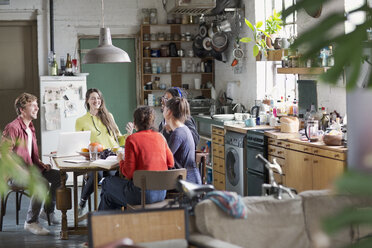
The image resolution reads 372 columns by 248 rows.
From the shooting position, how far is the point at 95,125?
6438 mm

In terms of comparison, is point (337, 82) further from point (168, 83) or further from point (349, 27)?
point (168, 83)

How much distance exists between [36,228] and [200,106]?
13.7 ft

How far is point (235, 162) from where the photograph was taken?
25.0 feet

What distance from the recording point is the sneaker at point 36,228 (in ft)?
19.9

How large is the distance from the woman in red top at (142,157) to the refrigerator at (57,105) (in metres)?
3.87

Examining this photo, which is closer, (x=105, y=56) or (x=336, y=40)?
(x=336, y=40)

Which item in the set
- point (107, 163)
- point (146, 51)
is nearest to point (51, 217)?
Result: point (107, 163)

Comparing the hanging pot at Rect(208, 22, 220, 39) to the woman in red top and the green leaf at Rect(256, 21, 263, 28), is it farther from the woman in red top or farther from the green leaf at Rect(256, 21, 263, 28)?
the woman in red top

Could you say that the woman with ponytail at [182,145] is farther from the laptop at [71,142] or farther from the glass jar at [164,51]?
the glass jar at [164,51]

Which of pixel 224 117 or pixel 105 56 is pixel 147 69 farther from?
pixel 105 56

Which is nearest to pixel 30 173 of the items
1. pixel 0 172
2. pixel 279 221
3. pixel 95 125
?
pixel 0 172

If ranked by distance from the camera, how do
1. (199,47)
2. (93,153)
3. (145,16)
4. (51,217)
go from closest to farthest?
(93,153)
(51,217)
(199,47)
(145,16)

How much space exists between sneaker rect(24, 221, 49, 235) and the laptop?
31.1 inches

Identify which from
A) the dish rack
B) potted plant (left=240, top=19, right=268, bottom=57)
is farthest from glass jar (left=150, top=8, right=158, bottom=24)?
potted plant (left=240, top=19, right=268, bottom=57)
